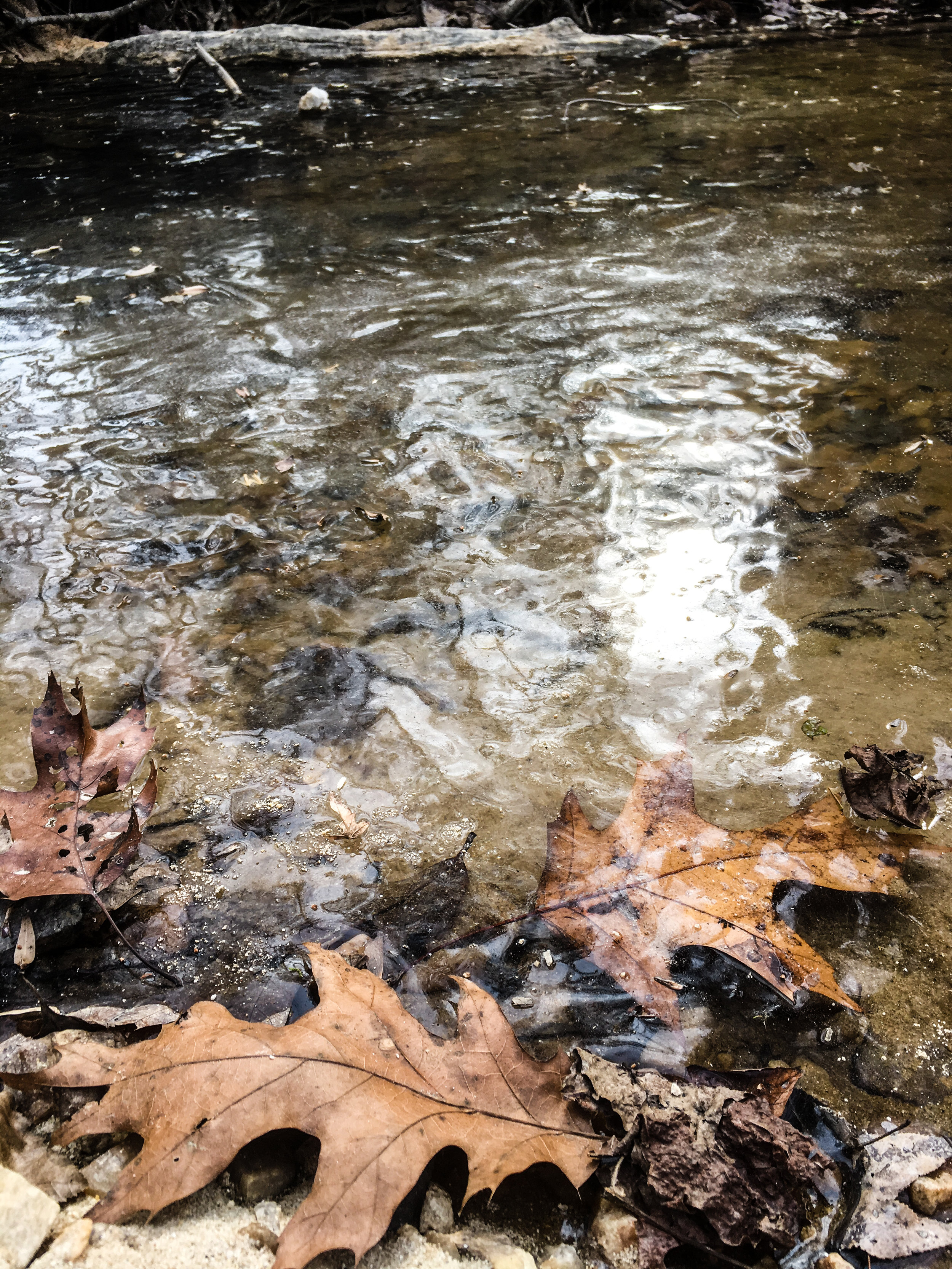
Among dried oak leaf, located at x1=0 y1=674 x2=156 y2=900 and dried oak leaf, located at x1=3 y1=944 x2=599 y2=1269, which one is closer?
dried oak leaf, located at x1=3 y1=944 x2=599 y2=1269

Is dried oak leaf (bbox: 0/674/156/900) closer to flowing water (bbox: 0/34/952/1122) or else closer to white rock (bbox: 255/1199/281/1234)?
flowing water (bbox: 0/34/952/1122)

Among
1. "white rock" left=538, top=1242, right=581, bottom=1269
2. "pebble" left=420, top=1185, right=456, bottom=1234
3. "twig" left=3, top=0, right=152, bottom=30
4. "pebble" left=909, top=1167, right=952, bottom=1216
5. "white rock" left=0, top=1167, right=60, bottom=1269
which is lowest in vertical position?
"white rock" left=538, top=1242, right=581, bottom=1269

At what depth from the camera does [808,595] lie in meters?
2.42

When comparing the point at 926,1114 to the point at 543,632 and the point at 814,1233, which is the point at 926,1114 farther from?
the point at 543,632

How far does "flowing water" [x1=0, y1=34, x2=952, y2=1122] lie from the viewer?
1573 millimetres

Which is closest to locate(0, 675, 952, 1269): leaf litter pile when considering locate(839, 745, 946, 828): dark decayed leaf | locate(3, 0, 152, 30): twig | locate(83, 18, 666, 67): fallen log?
locate(839, 745, 946, 828): dark decayed leaf

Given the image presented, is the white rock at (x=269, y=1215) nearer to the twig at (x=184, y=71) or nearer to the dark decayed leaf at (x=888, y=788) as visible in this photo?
the dark decayed leaf at (x=888, y=788)

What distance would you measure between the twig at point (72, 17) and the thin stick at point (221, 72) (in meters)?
2.79

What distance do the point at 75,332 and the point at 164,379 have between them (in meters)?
0.78

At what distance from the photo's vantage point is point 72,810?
1.63m

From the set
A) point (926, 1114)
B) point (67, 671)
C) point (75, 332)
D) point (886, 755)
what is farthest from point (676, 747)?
point (75, 332)

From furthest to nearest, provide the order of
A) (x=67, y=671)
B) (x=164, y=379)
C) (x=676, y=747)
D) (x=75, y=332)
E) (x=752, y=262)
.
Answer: (x=752, y=262)
(x=75, y=332)
(x=164, y=379)
(x=67, y=671)
(x=676, y=747)

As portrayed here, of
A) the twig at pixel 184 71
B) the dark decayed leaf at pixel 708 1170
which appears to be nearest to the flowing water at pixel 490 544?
the dark decayed leaf at pixel 708 1170

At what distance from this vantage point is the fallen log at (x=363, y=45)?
31.3ft
